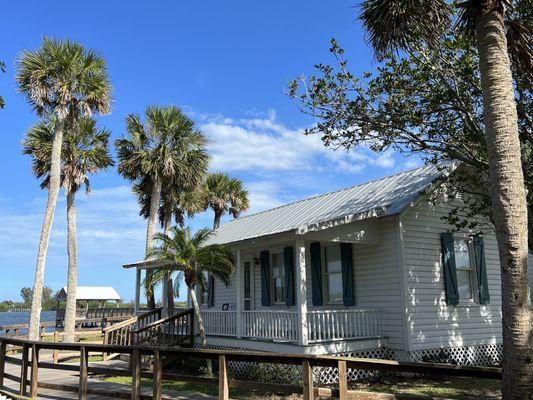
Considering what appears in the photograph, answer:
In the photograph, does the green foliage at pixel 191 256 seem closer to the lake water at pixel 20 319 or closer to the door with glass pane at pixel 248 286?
the door with glass pane at pixel 248 286

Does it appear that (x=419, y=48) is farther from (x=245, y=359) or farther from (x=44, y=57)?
(x=44, y=57)

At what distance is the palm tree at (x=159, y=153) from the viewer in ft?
75.7

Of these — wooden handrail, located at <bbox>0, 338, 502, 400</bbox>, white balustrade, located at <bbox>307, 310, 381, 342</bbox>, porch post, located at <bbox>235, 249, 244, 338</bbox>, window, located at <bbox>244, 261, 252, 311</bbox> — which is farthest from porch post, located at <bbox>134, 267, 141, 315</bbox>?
white balustrade, located at <bbox>307, 310, 381, 342</bbox>

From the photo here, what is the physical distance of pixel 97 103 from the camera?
22.6 metres

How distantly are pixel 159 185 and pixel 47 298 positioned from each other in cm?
14367

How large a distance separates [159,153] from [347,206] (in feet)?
38.1

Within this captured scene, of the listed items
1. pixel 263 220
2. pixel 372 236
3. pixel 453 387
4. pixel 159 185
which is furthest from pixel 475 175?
pixel 159 185

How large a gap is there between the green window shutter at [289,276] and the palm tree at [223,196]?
57.6 feet

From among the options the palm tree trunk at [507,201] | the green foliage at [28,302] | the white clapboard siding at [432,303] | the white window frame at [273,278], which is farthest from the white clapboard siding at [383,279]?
the green foliage at [28,302]

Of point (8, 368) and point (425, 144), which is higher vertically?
point (425, 144)

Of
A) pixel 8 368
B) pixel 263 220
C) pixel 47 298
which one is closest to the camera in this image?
pixel 8 368

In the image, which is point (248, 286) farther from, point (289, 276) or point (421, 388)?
point (421, 388)

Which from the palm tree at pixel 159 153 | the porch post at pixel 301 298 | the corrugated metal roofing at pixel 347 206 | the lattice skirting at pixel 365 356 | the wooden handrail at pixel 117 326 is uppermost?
the palm tree at pixel 159 153

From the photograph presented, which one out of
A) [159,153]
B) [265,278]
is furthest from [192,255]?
[159,153]
